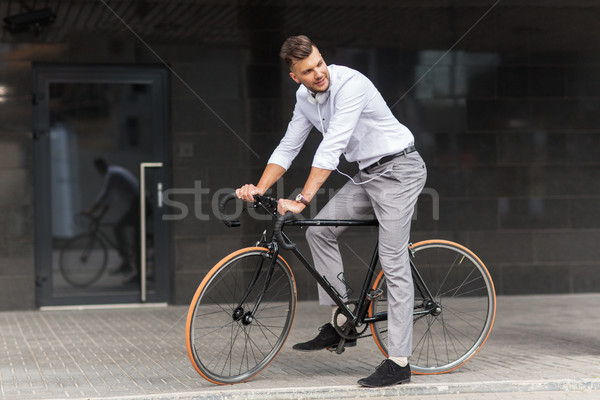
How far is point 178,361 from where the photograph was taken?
5.25 metres

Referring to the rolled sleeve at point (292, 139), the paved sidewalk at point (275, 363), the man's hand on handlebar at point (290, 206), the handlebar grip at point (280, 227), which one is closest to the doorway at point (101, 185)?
the paved sidewalk at point (275, 363)

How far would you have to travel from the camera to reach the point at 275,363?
16.8ft

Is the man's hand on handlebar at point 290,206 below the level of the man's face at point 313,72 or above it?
below

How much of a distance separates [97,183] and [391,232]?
14.4 ft

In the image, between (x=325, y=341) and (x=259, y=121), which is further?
(x=259, y=121)

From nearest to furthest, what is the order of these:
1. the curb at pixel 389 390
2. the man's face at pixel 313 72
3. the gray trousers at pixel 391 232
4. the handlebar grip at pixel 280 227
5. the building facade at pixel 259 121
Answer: the curb at pixel 389 390
the man's face at pixel 313 72
the handlebar grip at pixel 280 227
the gray trousers at pixel 391 232
the building facade at pixel 259 121

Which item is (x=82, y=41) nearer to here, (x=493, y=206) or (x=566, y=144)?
(x=493, y=206)

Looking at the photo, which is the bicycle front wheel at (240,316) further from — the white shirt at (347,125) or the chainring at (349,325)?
the white shirt at (347,125)

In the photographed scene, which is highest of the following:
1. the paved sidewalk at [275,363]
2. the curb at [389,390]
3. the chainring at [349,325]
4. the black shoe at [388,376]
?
the chainring at [349,325]

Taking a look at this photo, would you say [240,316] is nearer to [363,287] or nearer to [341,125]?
[363,287]

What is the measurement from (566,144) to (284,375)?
5.03 meters

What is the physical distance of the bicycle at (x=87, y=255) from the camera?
8078 mm

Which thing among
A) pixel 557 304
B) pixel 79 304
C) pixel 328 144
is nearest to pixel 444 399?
pixel 328 144

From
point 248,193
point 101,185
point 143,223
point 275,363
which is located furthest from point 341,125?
point 101,185
